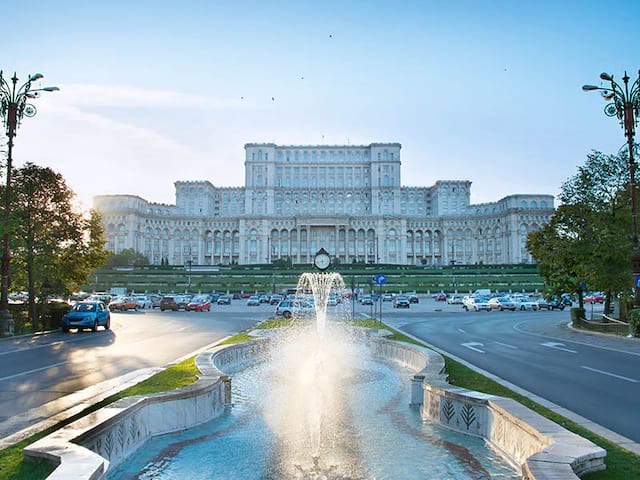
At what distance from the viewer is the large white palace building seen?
137 metres

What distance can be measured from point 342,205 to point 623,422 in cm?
14243

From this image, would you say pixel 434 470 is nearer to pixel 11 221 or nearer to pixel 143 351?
pixel 143 351

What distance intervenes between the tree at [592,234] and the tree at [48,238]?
24427 millimetres

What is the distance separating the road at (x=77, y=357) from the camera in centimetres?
1066

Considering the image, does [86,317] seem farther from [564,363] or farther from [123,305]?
[123,305]

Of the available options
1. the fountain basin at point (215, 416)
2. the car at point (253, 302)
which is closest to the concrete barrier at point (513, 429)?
the fountain basin at point (215, 416)

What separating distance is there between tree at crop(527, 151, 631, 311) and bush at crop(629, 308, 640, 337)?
327 centimetres

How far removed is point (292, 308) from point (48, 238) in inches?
630

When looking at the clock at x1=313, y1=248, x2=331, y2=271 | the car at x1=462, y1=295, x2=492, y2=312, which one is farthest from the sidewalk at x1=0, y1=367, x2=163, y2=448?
the car at x1=462, y1=295, x2=492, y2=312

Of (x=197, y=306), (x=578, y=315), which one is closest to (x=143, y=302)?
(x=197, y=306)

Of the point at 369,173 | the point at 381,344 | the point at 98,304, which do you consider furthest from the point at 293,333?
the point at 369,173

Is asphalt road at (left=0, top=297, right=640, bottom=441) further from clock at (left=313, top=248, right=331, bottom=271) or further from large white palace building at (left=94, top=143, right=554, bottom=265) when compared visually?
large white palace building at (left=94, top=143, right=554, bottom=265)

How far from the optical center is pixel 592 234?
26938 mm

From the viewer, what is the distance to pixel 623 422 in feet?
27.2
